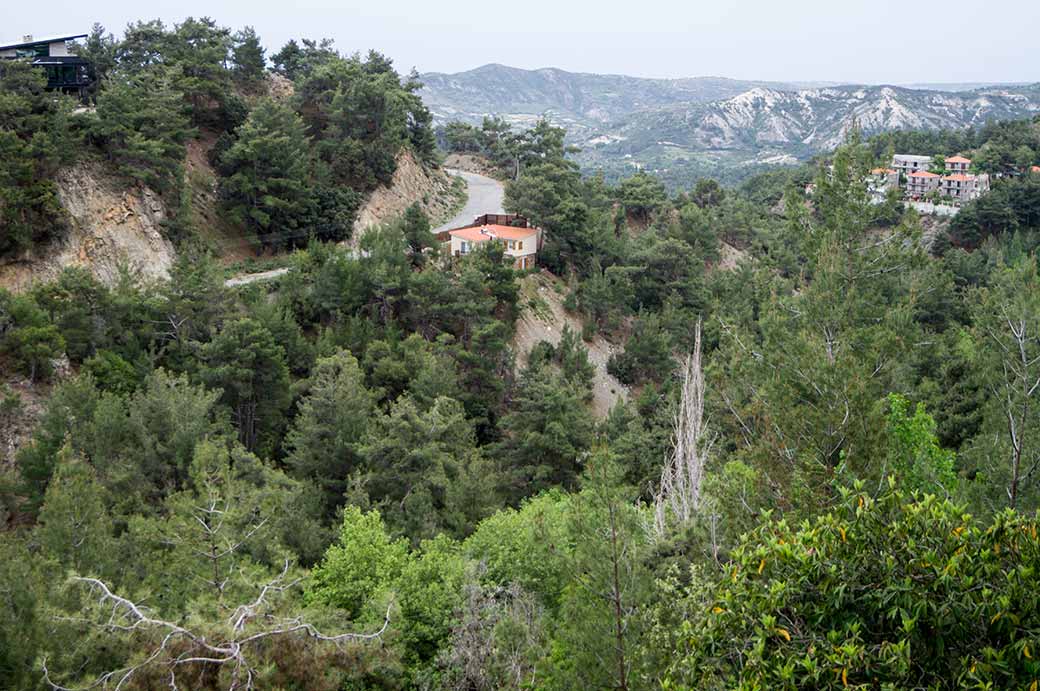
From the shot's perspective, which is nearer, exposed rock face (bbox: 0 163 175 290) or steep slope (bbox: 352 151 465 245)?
exposed rock face (bbox: 0 163 175 290)

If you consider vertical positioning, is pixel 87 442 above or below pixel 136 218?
below

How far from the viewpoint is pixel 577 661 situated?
7.73m

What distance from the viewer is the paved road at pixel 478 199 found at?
37.1m

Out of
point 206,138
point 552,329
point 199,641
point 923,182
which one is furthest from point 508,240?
point 923,182

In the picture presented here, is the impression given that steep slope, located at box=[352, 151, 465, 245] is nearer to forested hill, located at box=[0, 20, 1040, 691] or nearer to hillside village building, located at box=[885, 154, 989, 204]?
forested hill, located at box=[0, 20, 1040, 691]

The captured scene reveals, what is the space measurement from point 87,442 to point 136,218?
40.0 ft

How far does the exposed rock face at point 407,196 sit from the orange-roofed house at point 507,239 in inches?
124

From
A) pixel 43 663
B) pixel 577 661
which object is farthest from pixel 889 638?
pixel 43 663

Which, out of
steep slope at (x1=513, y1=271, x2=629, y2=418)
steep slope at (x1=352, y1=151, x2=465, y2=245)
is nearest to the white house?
steep slope at (x1=513, y1=271, x2=629, y2=418)

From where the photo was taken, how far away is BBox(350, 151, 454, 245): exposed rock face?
33062mm

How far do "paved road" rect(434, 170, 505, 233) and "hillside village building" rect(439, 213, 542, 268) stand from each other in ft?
4.44

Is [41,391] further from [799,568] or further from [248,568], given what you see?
[799,568]

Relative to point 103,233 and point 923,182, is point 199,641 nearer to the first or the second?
point 103,233

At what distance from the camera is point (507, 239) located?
108ft
